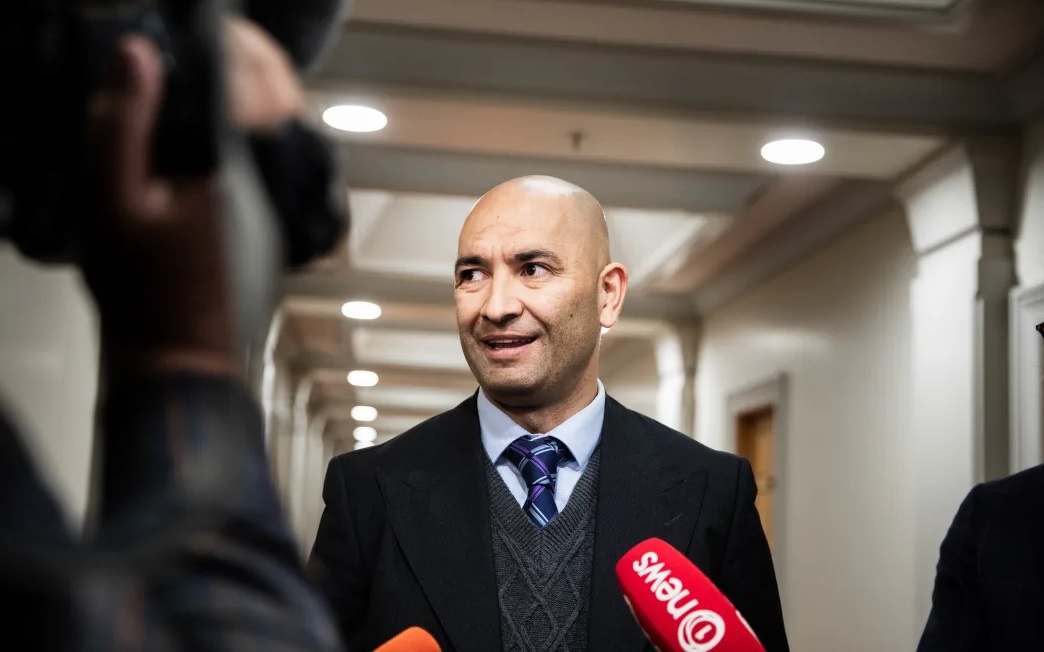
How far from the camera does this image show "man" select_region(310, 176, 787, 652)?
7.18 feet

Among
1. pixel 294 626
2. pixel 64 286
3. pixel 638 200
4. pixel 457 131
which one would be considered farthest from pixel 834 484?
pixel 294 626

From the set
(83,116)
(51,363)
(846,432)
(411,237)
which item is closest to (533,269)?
(51,363)

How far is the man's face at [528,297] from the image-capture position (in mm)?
2357

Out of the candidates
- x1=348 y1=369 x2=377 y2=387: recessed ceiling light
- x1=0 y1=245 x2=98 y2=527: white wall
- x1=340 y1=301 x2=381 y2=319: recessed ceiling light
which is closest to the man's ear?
x1=0 y1=245 x2=98 y2=527: white wall

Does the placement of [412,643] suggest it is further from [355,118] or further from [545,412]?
[355,118]

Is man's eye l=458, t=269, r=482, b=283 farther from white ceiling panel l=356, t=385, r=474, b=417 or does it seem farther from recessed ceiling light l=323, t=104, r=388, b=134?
white ceiling panel l=356, t=385, r=474, b=417

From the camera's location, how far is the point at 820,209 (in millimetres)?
7516

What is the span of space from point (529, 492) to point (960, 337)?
149 inches

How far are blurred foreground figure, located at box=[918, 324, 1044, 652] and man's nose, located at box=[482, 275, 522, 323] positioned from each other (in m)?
0.87

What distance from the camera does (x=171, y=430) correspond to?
65 centimetres

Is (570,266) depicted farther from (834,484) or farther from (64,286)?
(834,484)

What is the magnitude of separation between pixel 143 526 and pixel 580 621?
5.48 feet

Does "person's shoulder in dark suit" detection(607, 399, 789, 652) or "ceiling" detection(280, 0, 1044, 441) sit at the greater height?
"ceiling" detection(280, 0, 1044, 441)

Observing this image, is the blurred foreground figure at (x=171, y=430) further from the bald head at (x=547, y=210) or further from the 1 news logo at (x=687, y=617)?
the bald head at (x=547, y=210)
